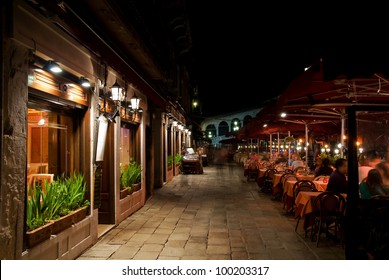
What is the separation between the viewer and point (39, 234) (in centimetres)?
509

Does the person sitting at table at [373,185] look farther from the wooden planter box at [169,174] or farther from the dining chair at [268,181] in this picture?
the wooden planter box at [169,174]

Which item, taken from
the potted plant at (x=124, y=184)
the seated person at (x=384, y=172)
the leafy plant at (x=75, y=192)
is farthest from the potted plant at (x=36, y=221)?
the seated person at (x=384, y=172)

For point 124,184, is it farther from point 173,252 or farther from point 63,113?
point 173,252

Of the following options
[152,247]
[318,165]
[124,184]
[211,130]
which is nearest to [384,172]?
[152,247]

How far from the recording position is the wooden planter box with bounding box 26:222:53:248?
4867mm

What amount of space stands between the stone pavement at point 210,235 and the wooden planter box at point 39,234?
1329 millimetres

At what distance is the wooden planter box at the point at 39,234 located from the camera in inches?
192

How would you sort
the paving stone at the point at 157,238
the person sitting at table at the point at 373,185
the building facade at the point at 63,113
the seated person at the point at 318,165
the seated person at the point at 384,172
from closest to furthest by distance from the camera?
the building facade at the point at 63,113
the person sitting at table at the point at 373,185
the seated person at the point at 384,172
the paving stone at the point at 157,238
the seated person at the point at 318,165

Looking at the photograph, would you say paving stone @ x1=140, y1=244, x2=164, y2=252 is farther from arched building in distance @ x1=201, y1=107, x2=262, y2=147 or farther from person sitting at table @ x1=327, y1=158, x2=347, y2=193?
arched building in distance @ x1=201, y1=107, x2=262, y2=147

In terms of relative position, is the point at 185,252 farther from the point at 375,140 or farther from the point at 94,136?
the point at 375,140

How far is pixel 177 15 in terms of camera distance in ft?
72.3

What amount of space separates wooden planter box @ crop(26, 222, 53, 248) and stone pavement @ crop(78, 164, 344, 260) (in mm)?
1329

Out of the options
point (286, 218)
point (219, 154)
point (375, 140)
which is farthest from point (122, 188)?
point (219, 154)

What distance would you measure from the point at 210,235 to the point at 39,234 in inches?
153
